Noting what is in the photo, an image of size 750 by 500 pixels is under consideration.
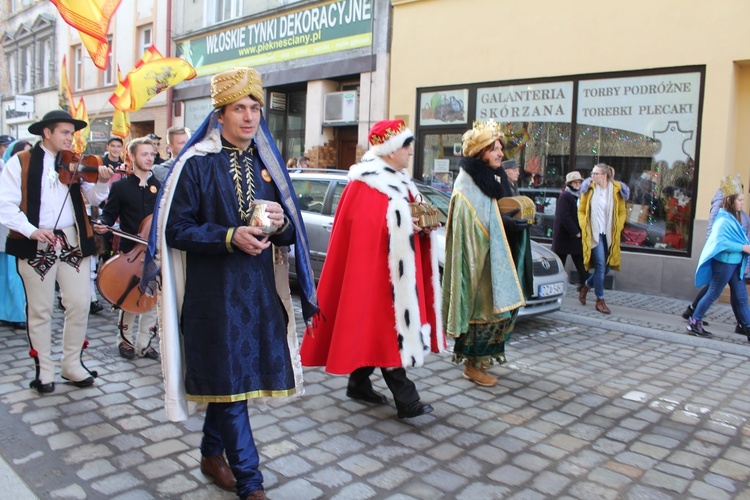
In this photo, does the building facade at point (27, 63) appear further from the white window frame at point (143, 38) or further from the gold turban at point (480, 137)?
the gold turban at point (480, 137)

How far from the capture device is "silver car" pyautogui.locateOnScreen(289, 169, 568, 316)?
22.2ft

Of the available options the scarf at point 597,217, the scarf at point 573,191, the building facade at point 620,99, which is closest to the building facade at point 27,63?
the building facade at point 620,99

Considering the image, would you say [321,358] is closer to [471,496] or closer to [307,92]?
[471,496]

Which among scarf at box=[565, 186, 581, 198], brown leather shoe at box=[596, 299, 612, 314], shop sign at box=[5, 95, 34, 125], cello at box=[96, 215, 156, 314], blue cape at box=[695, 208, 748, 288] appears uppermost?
shop sign at box=[5, 95, 34, 125]

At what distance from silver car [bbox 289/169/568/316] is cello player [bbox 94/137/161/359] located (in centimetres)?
245

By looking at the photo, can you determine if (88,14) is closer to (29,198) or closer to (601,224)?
(29,198)

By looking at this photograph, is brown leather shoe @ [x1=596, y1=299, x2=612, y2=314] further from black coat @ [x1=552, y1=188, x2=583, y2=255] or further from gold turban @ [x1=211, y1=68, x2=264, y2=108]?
gold turban @ [x1=211, y1=68, x2=264, y2=108]

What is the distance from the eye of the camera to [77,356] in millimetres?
4477

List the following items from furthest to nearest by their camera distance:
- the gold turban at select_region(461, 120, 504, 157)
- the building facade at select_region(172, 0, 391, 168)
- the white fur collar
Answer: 1. the building facade at select_region(172, 0, 391, 168)
2. the gold turban at select_region(461, 120, 504, 157)
3. the white fur collar

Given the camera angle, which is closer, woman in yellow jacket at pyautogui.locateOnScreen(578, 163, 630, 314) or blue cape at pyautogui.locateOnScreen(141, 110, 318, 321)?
blue cape at pyautogui.locateOnScreen(141, 110, 318, 321)

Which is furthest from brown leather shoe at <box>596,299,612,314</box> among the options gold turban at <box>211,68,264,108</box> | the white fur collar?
gold turban at <box>211,68,264,108</box>

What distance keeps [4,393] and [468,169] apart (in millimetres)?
3684

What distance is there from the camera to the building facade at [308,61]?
43.2 feet

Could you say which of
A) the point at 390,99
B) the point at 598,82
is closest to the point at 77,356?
the point at 598,82
